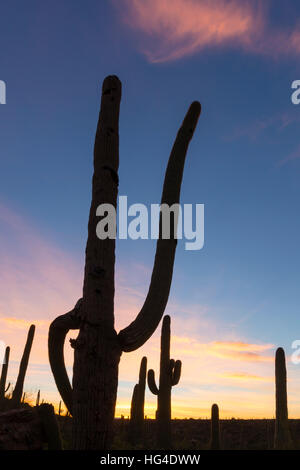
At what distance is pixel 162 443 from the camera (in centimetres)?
1520

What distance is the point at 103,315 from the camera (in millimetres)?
4938

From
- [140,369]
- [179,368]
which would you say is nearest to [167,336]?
[179,368]

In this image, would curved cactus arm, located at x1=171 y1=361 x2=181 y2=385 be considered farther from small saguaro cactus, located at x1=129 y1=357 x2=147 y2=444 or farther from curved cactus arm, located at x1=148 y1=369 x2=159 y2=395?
small saguaro cactus, located at x1=129 y1=357 x2=147 y2=444

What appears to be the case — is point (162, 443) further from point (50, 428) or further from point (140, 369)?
point (50, 428)

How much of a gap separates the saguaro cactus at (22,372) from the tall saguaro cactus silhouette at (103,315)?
43.5 ft

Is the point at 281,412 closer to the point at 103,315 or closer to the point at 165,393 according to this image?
the point at 165,393

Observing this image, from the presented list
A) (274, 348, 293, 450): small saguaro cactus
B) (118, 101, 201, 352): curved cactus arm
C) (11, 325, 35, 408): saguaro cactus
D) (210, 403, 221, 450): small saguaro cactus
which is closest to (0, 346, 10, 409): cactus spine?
(11, 325, 35, 408): saguaro cactus

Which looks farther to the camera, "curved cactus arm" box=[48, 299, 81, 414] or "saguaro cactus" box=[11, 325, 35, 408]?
"saguaro cactus" box=[11, 325, 35, 408]

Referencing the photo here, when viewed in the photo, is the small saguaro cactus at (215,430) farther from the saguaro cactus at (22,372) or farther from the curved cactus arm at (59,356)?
the curved cactus arm at (59,356)

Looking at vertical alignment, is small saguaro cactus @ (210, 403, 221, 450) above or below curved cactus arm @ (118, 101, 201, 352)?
below

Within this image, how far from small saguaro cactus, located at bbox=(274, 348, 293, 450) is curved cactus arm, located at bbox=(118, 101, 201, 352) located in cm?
1087

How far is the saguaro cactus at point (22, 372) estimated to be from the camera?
17953mm

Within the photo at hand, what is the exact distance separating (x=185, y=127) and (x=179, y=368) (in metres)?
10.4

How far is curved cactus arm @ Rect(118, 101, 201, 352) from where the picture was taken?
16.7 ft
